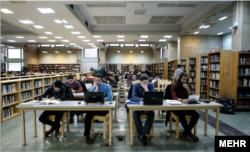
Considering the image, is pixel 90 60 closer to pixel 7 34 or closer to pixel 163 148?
pixel 7 34

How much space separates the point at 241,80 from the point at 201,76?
2.03 meters

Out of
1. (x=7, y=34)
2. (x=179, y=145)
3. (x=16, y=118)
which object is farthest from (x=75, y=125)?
(x=7, y=34)

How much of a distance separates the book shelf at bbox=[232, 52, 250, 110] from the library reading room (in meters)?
0.03

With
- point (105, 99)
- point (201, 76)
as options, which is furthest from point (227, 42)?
point (105, 99)

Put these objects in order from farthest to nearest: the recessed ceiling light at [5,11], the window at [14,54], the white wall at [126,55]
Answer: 1. the white wall at [126,55]
2. the window at [14,54]
3. the recessed ceiling light at [5,11]

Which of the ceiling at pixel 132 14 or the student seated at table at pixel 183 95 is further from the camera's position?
the ceiling at pixel 132 14

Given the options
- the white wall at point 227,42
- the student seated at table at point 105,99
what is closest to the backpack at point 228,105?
the student seated at table at point 105,99

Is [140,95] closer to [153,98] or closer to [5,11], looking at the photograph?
[153,98]

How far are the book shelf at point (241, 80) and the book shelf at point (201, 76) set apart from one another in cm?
183

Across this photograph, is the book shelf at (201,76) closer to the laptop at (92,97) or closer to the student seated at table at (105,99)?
the student seated at table at (105,99)

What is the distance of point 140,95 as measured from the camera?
11.0 ft

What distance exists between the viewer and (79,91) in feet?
14.0

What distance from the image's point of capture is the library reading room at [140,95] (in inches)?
110

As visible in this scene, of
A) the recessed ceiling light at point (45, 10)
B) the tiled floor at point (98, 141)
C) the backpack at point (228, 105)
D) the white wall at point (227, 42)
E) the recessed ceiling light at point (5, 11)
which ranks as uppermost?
the recessed ceiling light at point (45, 10)
